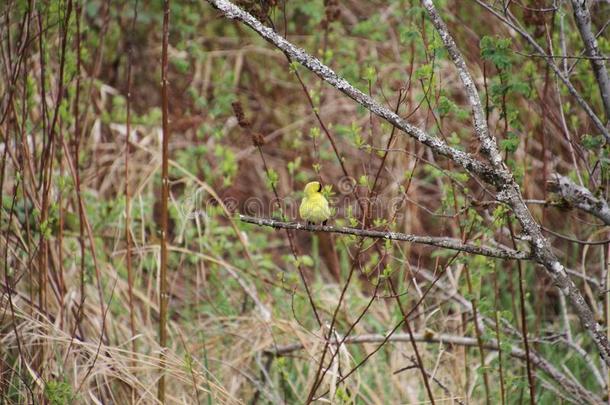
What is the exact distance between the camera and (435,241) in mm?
2258

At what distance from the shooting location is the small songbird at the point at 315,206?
9.29ft

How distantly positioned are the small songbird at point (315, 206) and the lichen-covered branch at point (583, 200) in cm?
84

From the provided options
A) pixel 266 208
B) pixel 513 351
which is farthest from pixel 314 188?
A: pixel 266 208

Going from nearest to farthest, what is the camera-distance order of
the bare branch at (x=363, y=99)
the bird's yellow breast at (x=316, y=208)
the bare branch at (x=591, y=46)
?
the bare branch at (x=363, y=99), the bare branch at (x=591, y=46), the bird's yellow breast at (x=316, y=208)

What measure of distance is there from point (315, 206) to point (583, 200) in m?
0.94

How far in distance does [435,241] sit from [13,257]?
7.50 ft

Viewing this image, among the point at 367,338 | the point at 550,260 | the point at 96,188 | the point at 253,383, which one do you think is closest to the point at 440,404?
the point at 367,338

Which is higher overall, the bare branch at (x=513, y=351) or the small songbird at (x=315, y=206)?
the small songbird at (x=315, y=206)

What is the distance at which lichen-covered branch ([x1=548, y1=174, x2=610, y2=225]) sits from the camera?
102 inches

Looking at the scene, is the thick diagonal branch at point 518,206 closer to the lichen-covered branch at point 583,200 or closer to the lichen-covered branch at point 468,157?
the lichen-covered branch at point 468,157

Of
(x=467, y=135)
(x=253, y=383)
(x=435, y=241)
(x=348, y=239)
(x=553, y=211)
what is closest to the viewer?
(x=435, y=241)

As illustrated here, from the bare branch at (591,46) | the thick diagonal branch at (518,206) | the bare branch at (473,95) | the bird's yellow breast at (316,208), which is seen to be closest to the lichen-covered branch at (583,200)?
the bare branch at (591,46)

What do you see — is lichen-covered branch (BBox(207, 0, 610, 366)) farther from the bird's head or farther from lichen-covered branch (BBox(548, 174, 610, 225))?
the bird's head

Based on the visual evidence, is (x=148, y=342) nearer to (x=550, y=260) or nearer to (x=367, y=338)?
(x=367, y=338)
